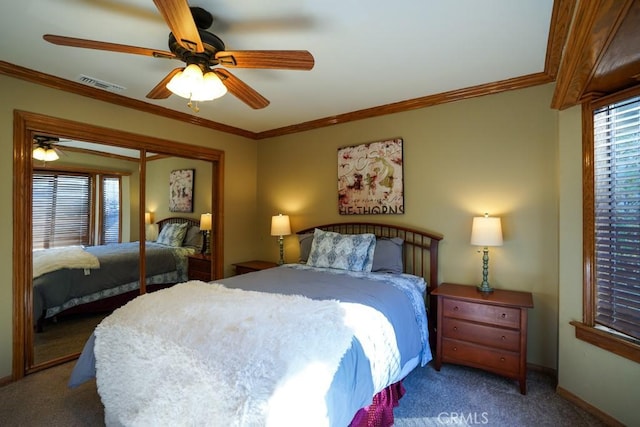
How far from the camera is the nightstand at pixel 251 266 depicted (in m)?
3.80

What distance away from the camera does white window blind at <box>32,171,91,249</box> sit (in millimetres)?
2641

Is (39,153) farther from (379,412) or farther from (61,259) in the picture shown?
(379,412)

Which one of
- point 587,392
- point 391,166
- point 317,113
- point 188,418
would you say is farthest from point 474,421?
point 317,113

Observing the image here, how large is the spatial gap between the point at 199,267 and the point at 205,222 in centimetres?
56

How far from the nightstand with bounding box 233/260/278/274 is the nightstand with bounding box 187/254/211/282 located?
1.22 ft

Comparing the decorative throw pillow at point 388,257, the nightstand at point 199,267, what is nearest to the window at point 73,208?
the nightstand at point 199,267

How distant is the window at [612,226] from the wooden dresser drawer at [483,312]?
0.39m

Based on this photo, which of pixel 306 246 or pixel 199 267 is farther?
pixel 199 267

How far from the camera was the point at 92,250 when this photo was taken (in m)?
3.00

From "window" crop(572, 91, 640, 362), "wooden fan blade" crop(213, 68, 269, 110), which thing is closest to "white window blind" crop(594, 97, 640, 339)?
"window" crop(572, 91, 640, 362)

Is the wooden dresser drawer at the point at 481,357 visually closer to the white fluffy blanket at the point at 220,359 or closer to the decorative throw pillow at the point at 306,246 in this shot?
the white fluffy blanket at the point at 220,359

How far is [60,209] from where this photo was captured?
280cm

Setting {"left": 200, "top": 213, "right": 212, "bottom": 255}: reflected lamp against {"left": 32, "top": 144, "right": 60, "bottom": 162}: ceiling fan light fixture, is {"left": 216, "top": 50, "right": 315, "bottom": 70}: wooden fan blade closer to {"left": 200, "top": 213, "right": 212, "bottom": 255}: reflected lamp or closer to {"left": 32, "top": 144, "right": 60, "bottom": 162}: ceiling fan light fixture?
{"left": 32, "top": 144, "right": 60, "bottom": 162}: ceiling fan light fixture

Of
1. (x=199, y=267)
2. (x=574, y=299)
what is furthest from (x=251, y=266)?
(x=574, y=299)
